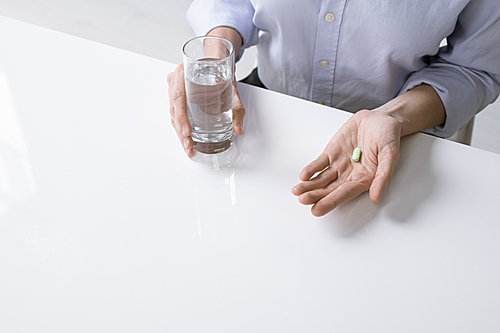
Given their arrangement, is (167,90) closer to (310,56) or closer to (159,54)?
(310,56)

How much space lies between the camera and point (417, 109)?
2.55 feet

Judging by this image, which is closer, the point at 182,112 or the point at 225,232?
the point at 225,232

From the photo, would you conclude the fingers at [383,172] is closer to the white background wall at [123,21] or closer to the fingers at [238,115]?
the fingers at [238,115]

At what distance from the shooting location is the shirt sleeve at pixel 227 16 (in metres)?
0.97

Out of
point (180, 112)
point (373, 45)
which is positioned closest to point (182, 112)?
point (180, 112)

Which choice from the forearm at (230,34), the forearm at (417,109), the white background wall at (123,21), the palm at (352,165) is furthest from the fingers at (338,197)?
the white background wall at (123,21)

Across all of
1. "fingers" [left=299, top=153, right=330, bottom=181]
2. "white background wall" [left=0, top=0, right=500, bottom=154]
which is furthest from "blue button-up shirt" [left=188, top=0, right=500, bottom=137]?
"white background wall" [left=0, top=0, right=500, bottom=154]

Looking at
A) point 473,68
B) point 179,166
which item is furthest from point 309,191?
point 473,68

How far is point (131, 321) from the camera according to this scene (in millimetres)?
480

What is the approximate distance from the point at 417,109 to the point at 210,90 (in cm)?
39

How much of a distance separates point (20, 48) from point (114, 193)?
1.69 ft

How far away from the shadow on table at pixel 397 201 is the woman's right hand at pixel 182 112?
9.1 inches

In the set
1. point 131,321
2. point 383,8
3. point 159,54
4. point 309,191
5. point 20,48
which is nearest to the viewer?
point 131,321

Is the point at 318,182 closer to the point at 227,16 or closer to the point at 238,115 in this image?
the point at 238,115
